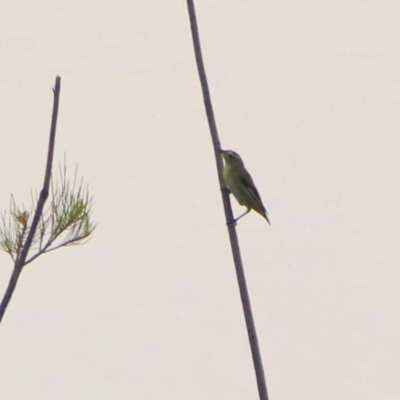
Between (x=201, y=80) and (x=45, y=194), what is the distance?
163 cm

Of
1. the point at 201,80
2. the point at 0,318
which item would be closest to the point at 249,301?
the point at 201,80

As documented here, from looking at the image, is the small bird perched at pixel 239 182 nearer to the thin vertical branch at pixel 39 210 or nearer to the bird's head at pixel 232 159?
the bird's head at pixel 232 159

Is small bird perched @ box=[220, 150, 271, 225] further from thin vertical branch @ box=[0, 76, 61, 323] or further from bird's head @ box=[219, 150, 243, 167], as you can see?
thin vertical branch @ box=[0, 76, 61, 323]

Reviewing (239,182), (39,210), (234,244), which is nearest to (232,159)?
(239,182)

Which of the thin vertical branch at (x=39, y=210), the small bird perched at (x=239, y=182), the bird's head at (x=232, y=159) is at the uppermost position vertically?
the bird's head at (x=232, y=159)

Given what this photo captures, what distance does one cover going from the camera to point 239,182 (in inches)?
304

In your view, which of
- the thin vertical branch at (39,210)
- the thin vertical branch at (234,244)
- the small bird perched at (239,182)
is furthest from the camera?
the small bird perched at (239,182)

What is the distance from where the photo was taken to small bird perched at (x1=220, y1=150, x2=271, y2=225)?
7660 mm

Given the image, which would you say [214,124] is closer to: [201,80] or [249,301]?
[201,80]

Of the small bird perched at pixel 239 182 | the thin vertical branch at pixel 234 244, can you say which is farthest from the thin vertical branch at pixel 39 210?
the small bird perched at pixel 239 182

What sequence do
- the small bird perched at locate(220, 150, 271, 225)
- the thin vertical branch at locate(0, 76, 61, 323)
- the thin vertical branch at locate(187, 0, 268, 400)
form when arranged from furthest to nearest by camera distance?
1. the small bird perched at locate(220, 150, 271, 225)
2. the thin vertical branch at locate(187, 0, 268, 400)
3. the thin vertical branch at locate(0, 76, 61, 323)

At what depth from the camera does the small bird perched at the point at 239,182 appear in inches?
302

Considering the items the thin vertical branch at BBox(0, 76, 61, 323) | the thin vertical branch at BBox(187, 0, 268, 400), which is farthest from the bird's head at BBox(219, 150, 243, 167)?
the thin vertical branch at BBox(0, 76, 61, 323)

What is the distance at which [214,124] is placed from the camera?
4.55 meters
